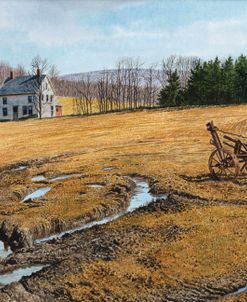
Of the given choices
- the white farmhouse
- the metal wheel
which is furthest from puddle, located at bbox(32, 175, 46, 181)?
the white farmhouse

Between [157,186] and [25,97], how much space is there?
74301 mm

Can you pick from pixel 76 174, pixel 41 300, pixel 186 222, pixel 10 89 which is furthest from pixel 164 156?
pixel 10 89

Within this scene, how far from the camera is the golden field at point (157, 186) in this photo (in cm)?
1134

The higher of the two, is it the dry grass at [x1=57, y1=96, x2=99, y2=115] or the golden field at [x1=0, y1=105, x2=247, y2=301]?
the dry grass at [x1=57, y1=96, x2=99, y2=115]

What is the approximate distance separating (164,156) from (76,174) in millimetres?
7085

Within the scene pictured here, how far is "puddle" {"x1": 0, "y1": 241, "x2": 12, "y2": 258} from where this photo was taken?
13677 mm

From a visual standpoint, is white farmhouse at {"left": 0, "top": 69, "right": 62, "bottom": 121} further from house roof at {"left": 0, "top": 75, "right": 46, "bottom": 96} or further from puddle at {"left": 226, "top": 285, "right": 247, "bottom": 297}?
puddle at {"left": 226, "top": 285, "right": 247, "bottom": 297}

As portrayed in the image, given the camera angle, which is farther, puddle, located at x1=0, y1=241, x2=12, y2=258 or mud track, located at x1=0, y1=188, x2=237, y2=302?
puddle, located at x1=0, y1=241, x2=12, y2=258

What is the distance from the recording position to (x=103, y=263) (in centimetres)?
1173

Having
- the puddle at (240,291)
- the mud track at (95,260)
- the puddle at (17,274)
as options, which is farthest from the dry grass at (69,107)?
the puddle at (240,291)

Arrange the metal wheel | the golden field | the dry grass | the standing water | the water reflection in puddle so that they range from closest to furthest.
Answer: the golden field → the standing water → the metal wheel → the water reflection in puddle → the dry grass

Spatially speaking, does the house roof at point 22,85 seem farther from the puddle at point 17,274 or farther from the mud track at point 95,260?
the puddle at point 17,274

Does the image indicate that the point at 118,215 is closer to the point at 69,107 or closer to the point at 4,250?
the point at 4,250

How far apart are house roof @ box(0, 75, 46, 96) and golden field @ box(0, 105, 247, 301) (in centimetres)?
4049
